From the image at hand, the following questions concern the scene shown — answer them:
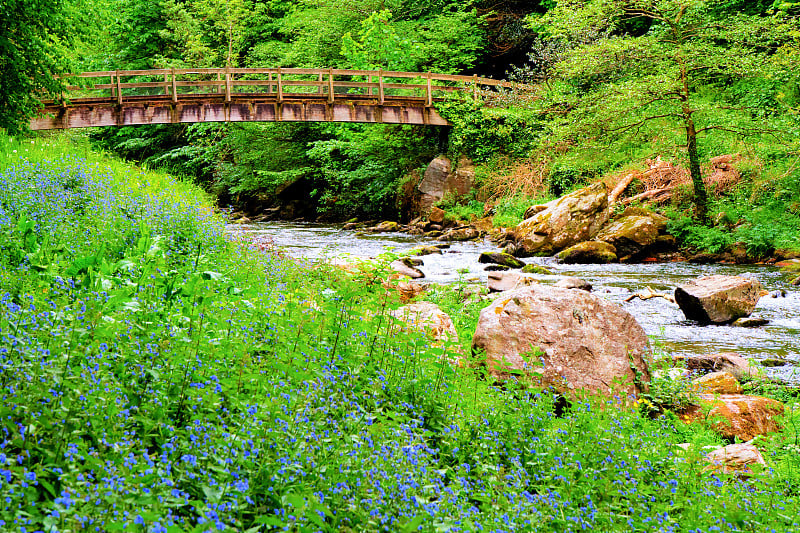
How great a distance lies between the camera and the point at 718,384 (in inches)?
267

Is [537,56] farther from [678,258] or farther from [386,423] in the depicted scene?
[386,423]

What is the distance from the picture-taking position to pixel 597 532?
10.5 feet

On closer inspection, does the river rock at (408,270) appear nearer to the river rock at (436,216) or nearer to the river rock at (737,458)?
the river rock at (737,458)

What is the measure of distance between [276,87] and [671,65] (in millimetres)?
13238

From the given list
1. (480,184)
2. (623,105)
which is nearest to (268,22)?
(480,184)

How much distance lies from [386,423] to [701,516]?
1886mm

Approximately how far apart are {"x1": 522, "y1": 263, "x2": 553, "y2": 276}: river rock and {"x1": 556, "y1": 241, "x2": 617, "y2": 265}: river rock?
146cm

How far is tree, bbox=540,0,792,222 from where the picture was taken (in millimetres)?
14977

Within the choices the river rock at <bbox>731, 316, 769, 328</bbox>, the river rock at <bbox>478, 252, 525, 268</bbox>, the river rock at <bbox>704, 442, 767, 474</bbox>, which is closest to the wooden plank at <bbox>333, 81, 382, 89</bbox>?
the river rock at <bbox>478, 252, 525, 268</bbox>

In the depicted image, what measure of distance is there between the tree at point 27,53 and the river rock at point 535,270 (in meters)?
10.2

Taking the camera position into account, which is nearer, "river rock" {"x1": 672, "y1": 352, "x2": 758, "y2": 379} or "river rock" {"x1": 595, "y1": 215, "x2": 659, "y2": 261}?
"river rock" {"x1": 672, "y1": 352, "x2": 758, "y2": 379}

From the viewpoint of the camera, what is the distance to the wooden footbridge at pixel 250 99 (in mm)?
20828

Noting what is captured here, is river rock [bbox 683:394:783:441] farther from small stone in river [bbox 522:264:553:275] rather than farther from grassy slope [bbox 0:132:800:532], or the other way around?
small stone in river [bbox 522:264:553:275]

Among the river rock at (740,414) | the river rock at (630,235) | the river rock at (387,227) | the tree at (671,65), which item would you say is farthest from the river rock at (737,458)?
the river rock at (387,227)
